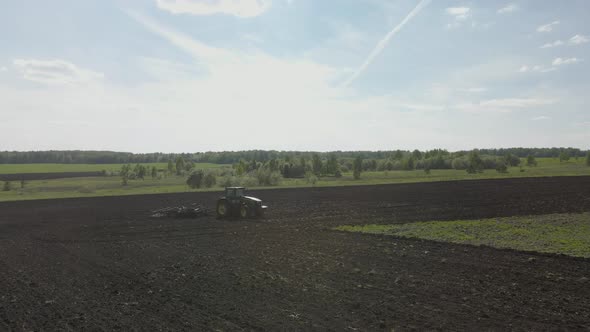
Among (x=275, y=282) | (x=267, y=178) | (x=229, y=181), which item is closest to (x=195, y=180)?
(x=229, y=181)

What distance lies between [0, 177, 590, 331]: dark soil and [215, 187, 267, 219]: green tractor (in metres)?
4.99

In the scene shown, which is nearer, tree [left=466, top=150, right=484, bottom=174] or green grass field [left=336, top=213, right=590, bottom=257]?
green grass field [left=336, top=213, right=590, bottom=257]

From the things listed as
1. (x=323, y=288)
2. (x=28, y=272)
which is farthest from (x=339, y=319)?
(x=28, y=272)

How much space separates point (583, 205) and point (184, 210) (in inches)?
1110

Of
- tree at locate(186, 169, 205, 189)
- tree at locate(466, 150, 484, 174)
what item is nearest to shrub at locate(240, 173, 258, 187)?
tree at locate(186, 169, 205, 189)

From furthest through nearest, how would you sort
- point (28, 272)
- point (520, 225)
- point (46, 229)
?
1. point (46, 229)
2. point (520, 225)
3. point (28, 272)

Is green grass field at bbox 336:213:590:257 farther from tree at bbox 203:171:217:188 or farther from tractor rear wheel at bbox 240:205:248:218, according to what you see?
tree at bbox 203:171:217:188

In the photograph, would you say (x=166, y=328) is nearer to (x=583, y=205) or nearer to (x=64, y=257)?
(x=64, y=257)

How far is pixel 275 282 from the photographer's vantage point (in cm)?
1369

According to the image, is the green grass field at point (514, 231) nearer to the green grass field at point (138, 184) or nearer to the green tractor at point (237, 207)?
the green tractor at point (237, 207)

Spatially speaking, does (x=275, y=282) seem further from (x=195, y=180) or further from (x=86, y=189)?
(x=86, y=189)

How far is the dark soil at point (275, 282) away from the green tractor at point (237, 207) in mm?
4989

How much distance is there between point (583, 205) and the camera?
3341cm

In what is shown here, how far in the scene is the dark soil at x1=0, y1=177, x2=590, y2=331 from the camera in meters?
10.2
